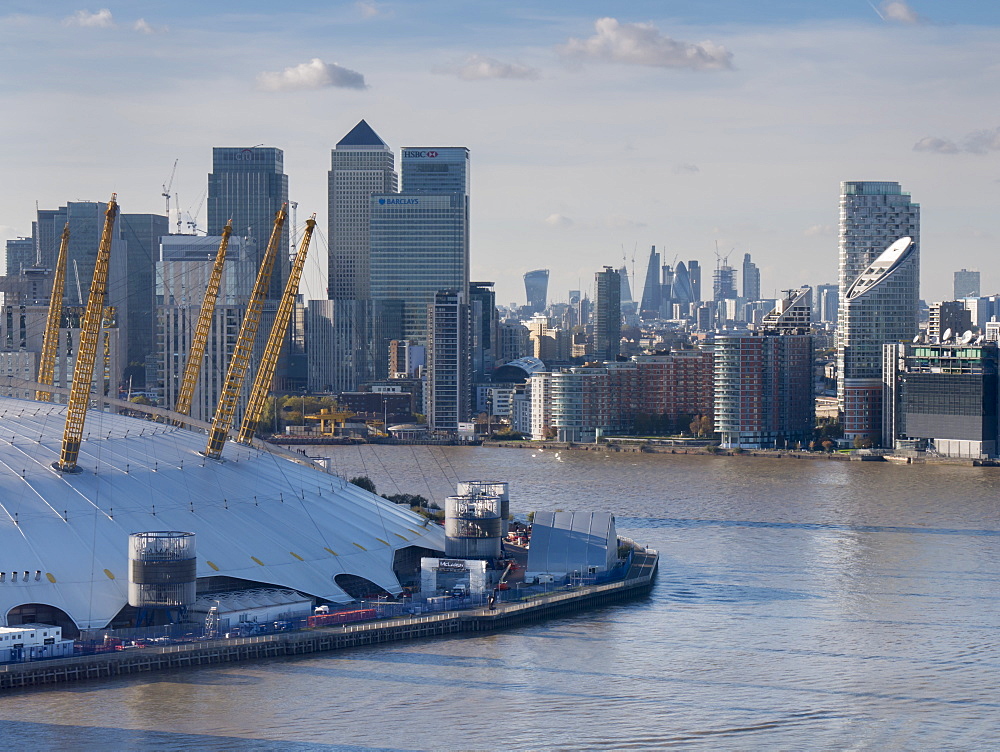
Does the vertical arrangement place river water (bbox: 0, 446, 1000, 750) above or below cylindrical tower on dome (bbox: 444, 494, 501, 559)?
below

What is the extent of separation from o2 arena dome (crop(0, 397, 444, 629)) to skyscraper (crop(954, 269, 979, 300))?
501ft

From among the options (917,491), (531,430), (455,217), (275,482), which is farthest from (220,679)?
(455,217)

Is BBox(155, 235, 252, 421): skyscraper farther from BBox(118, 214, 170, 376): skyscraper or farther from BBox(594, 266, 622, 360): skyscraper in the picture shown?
BBox(594, 266, 622, 360): skyscraper

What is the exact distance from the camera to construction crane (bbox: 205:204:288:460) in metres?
26.2

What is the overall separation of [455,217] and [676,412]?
2848cm

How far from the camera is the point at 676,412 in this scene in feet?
212

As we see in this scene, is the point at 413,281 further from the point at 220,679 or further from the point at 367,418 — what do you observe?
the point at 220,679

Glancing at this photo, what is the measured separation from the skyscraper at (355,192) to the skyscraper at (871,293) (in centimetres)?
3509

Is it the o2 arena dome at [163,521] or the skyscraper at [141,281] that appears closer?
the o2 arena dome at [163,521]

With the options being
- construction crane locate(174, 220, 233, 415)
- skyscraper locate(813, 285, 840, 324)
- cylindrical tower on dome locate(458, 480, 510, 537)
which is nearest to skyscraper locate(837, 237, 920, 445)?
cylindrical tower on dome locate(458, 480, 510, 537)

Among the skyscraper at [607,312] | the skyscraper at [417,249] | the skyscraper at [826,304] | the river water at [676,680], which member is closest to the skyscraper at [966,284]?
the skyscraper at [826,304]

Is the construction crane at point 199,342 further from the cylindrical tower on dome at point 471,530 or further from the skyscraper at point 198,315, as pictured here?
the skyscraper at point 198,315

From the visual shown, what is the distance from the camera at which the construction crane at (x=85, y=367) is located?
926 inches

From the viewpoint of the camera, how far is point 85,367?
25.0 m
